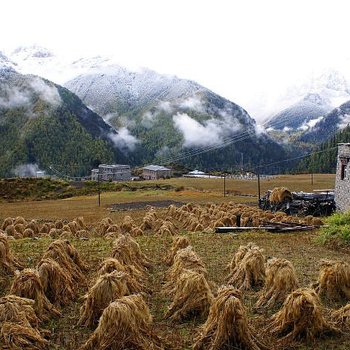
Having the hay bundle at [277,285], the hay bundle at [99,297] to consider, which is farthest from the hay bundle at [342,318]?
the hay bundle at [99,297]

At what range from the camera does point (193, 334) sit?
9430 millimetres

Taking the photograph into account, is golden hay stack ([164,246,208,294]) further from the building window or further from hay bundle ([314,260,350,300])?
the building window

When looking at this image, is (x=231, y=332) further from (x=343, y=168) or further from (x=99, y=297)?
(x=343, y=168)

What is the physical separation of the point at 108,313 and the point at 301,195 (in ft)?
109

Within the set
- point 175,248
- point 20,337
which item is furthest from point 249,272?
point 20,337

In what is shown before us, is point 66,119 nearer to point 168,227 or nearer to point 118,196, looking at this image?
point 118,196

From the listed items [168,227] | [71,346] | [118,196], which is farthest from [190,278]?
[118,196]

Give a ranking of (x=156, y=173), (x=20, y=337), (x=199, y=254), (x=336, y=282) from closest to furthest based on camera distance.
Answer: (x=20, y=337)
(x=336, y=282)
(x=199, y=254)
(x=156, y=173)

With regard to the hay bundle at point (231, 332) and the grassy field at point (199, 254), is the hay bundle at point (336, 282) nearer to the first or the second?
the grassy field at point (199, 254)

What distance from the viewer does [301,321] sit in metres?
9.18

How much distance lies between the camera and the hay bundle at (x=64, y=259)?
12995mm

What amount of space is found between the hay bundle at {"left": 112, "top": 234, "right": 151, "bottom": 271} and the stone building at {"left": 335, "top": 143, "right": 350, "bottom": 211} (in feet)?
72.1

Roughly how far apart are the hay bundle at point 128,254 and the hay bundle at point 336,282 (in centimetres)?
544

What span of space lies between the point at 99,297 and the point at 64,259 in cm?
360
